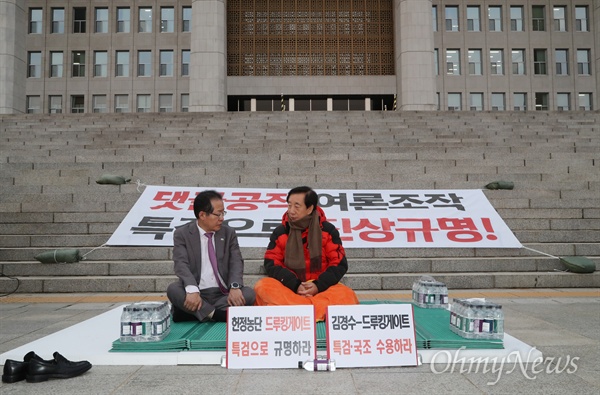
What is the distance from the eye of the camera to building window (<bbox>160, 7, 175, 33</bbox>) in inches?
1416

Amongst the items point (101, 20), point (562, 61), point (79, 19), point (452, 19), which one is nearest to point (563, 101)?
point (562, 61)

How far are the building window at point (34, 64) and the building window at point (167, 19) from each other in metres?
8.99

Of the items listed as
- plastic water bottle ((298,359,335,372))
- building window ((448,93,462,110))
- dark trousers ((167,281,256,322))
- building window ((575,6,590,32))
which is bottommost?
plastic water bottle ((298,359,335,372))

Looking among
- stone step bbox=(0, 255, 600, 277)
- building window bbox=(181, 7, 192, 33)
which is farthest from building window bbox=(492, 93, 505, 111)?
stone step bbox=(0, 255, 600, 277)

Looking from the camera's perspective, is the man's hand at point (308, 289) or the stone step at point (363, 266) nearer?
the man's hand at point (308, 289)

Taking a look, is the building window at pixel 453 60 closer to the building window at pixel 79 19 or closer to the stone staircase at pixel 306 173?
the stone staircase at pixel 306 173

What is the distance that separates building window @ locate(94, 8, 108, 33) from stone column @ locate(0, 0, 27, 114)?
10.8 meters

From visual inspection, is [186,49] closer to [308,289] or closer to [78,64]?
A: [78,64]

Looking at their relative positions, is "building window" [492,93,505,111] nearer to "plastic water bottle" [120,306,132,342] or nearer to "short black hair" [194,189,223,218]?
"short black hair" [194,189,223,218]

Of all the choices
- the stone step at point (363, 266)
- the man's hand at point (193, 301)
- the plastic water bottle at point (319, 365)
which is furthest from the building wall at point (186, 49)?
the plastic water bottle at point (319, 365)

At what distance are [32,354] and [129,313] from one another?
77 centimetres

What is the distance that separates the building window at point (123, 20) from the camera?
36062 millimetres

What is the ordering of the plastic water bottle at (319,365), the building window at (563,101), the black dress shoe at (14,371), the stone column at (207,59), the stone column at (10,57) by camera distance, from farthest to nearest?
1. the building window at (563,101)
2. the stone column at (207,59)
3. the stone column at (10,57)
4. the plastic water bottle at (319,365)
5. the black dress shoe at (14,371)

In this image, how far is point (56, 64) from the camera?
119 ft
